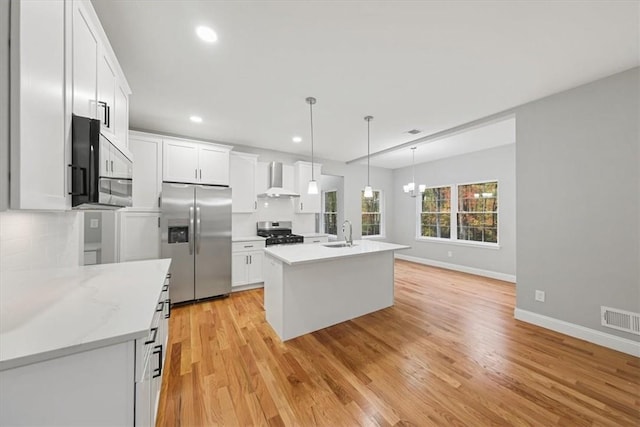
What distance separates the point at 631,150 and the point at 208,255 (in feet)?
16.9

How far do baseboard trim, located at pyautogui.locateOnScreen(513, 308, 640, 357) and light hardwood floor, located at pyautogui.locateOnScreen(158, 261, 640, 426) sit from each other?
0.25 feet

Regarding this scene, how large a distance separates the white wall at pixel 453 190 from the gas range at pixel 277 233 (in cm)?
360

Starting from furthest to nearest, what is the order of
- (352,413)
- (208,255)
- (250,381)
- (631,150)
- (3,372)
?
(208,255)
(631,150)
(250,381)
(352,413)
(3,372)

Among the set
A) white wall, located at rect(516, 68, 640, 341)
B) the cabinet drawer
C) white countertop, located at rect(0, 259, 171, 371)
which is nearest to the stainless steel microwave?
white countertop, located at rect(0, 259, 171, 371)

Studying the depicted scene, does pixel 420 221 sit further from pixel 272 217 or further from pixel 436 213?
pixel 272 217

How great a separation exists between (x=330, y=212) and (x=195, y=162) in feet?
13.4

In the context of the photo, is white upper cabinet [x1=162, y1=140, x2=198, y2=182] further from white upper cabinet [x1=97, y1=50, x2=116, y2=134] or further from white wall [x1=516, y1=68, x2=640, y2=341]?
white wall [x1=516, y1=68, x2=640, y2=341]

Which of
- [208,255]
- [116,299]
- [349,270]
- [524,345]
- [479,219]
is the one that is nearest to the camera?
[116,299]

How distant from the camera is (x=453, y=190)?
5832 millimetres

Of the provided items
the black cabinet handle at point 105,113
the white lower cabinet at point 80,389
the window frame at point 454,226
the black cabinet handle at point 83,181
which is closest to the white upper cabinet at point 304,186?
the window frame at point 454,226

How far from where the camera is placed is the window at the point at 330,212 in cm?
676

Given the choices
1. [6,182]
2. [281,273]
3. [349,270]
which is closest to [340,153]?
[349,270]

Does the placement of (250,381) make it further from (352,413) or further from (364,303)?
(364,303)

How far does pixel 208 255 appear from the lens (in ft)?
12.2
